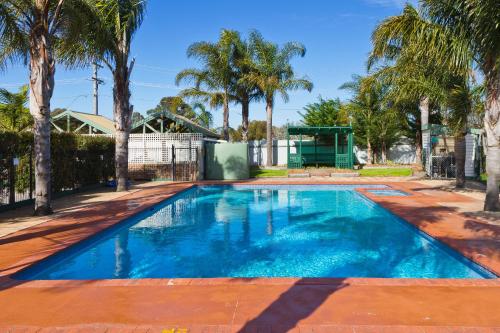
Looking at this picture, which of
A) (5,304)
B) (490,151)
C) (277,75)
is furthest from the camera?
(277,75)

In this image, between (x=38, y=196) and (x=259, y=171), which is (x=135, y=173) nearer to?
(x=259, y=171)

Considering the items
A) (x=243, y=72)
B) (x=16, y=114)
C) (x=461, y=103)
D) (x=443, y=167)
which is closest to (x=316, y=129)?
(x=243, y=72)

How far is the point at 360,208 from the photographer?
42.2 ft

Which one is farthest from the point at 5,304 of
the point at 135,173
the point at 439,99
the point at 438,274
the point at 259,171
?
the point at 259,171

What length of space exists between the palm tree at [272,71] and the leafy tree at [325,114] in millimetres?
5882

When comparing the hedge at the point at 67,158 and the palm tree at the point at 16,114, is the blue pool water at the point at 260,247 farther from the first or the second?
the palm tree at the point at 16,114

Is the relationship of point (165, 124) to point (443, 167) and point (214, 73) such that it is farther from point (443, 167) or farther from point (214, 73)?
point (443, 167)

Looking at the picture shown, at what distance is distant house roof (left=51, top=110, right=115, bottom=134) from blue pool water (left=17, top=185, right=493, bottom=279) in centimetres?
1279

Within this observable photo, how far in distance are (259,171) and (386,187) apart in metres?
9.55

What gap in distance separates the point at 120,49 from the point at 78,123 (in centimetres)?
1213

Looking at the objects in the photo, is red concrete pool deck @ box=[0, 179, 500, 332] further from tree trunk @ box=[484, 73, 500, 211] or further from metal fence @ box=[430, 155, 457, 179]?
metal fence @ box=[430, 155, 457, 179]

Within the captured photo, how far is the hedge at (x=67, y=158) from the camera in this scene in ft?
36.7

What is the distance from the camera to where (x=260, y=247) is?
8.26 m

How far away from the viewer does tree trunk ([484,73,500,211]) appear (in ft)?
30.5
